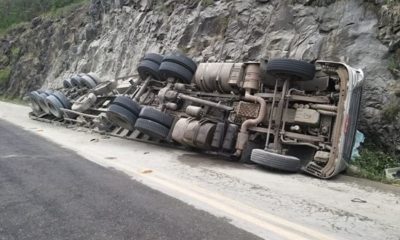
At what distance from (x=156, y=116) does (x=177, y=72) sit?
127 cm

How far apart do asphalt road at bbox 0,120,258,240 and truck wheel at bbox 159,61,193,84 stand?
142 inches

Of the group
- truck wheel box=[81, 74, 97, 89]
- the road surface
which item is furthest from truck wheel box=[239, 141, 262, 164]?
truck wheel box=[81, 74, 97, 89]

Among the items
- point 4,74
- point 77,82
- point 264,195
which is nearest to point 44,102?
point 77,82

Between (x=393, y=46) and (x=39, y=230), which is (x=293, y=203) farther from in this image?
(x=393, y=46)

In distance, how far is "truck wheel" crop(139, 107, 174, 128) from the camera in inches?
318

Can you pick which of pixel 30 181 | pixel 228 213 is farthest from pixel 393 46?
pixel 30 181

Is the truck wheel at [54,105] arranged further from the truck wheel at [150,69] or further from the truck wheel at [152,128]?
the truck wheel at [152,128]

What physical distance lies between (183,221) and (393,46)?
5548 mm

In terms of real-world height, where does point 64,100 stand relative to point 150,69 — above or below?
below

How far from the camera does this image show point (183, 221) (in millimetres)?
3590

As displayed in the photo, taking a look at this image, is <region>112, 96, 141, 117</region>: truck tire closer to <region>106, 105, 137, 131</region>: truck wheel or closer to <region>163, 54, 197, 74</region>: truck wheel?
<region>106, 105, 137, 131</region>: truck wheel

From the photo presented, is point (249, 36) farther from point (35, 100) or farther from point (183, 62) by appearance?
point (35, 100)

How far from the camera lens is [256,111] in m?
7.20

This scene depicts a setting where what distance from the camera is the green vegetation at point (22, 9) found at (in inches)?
1336
